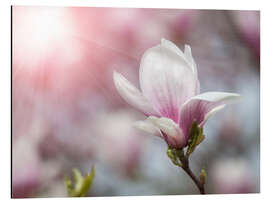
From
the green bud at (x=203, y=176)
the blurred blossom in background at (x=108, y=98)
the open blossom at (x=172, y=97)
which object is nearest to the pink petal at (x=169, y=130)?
the open blossom at (x=172, y=97)

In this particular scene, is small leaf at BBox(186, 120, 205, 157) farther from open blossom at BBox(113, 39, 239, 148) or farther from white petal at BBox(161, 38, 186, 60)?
white petal at BBox(161, 38, 186, 60)

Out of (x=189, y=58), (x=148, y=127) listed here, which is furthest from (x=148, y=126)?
(x=189, y=58)

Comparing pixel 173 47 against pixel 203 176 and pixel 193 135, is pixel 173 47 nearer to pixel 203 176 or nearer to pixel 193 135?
pixel 193 135

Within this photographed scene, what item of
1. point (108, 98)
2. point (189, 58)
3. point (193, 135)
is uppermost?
point (189, 58)

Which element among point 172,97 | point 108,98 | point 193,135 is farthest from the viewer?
point 108,98

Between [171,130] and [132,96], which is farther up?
[132,96]

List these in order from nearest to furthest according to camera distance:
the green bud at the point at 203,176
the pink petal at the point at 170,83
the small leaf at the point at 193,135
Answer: the small leaf at the point at 193,135 → the pink petal at the point at 170,83 → the green bud at the point at 203,176

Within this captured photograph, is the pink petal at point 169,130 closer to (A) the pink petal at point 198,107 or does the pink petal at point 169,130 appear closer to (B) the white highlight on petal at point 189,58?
(A) the pink petal at point 198,107
